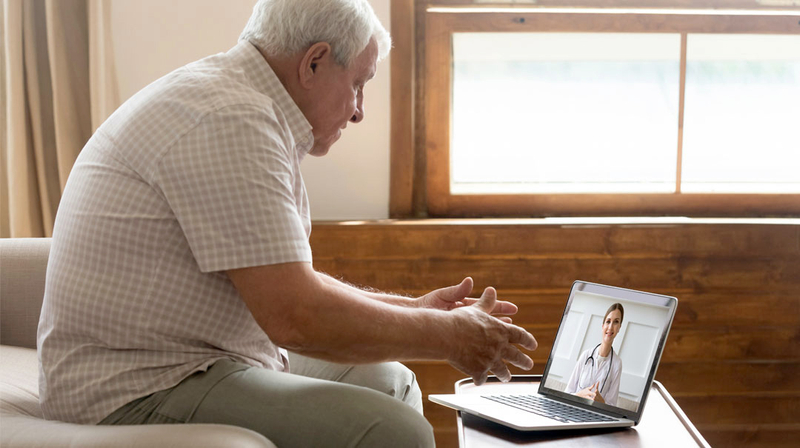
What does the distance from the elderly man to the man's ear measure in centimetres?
3

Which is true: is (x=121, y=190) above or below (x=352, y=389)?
above

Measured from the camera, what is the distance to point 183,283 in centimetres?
102

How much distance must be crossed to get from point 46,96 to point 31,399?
1.16m

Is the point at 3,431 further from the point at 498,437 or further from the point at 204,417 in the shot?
the point at 498,437

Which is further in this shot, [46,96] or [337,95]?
[46,96]

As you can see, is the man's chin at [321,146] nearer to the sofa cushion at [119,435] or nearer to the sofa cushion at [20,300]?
the sofa cushion at [119,435]

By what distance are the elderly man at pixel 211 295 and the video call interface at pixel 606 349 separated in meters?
0.23

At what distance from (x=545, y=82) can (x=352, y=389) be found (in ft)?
4.85

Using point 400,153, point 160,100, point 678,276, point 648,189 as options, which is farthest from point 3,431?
point 648,189

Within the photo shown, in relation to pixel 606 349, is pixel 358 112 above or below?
above

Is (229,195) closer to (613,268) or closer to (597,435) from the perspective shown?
(597,435)

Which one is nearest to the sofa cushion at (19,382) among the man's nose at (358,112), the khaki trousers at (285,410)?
the khaki trousers at (285,410)

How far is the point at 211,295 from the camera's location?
3.41ft

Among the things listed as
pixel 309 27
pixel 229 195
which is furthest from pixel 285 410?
pixel 309 27
